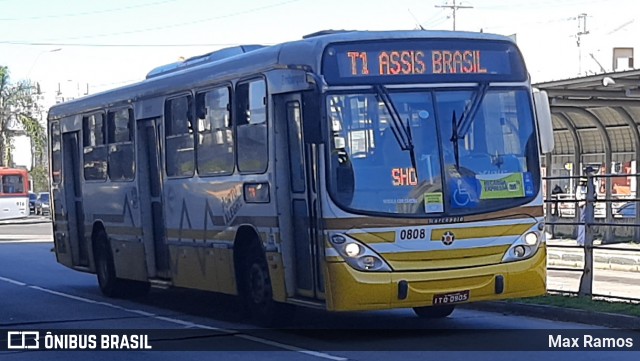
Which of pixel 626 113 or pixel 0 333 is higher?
pixel 626 113

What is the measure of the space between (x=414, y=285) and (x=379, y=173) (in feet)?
3.79

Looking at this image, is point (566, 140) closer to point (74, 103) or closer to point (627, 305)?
point (74, 103)

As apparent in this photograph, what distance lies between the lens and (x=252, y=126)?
43.8ft

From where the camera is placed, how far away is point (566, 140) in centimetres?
3431

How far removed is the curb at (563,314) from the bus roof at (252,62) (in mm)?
3237

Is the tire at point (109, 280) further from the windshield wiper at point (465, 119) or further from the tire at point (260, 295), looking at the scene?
the windshield wiper at point (465, 119)

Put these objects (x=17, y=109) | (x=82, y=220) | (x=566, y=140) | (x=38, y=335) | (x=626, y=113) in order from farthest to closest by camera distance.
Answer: (x=17, y=109) < (x=566, y=140) < (x=626, y=113) < (x=82, y=220) < (x=38, y=335)

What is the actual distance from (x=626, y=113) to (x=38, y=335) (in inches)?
709

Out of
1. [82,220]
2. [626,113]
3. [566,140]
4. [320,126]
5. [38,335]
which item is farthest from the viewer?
[566,140]

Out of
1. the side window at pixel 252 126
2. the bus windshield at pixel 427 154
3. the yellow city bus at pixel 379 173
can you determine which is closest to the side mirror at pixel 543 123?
the yellow city bus at pixel 379 173

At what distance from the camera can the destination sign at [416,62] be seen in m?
12.0

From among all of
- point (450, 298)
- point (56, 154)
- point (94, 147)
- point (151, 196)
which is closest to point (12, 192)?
point (56, 154)

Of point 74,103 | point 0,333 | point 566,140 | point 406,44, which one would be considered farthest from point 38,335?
point 566,140

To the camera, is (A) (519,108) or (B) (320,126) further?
(A) (519,108)
